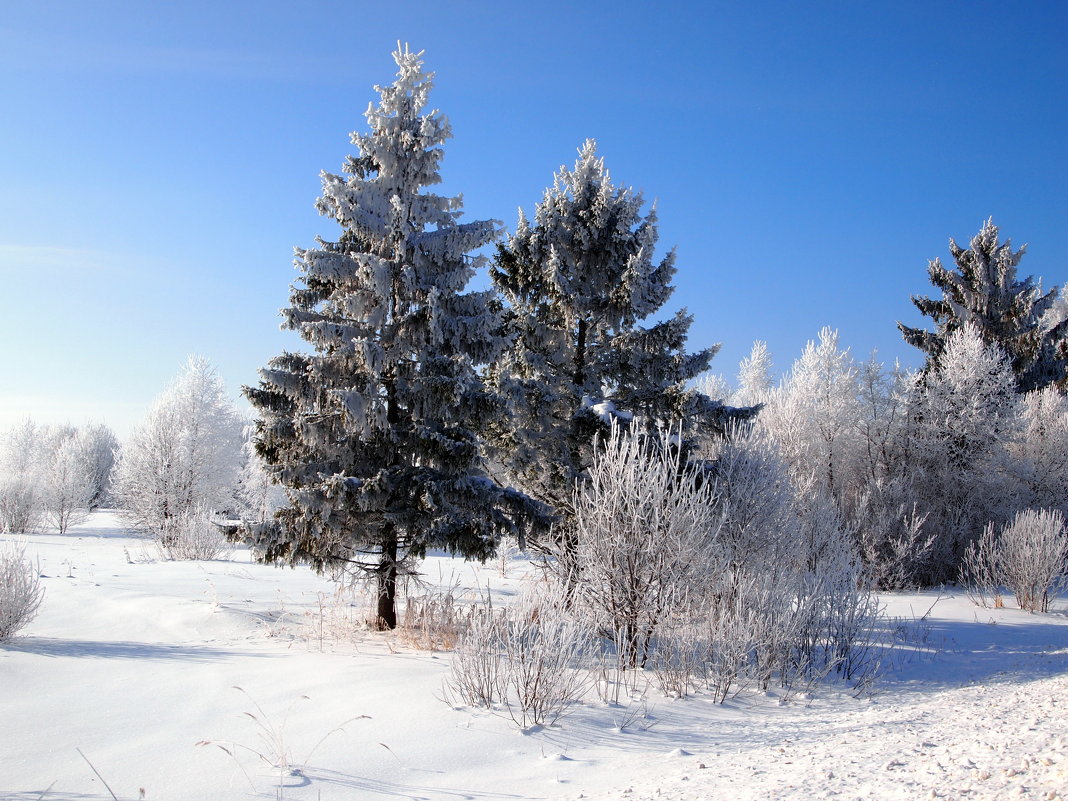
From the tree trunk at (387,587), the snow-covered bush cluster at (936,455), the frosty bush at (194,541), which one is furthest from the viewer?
the snow-covered bush cluster at (936,455)

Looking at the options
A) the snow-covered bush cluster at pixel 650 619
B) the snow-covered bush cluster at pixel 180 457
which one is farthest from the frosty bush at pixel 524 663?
the snow-covered bush cluster at pixel 180 457

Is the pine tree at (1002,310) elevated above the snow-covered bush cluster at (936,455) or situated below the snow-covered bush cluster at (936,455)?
above

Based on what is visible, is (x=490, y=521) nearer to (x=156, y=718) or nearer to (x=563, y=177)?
(x=156, y=718)

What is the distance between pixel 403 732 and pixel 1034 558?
51.1ft

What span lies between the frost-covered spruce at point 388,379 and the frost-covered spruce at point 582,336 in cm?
250

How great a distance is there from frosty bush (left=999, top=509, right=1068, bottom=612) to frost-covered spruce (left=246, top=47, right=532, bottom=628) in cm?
1247

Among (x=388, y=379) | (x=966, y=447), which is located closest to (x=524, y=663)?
(x=388, y=379)

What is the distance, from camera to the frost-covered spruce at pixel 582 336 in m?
12.1

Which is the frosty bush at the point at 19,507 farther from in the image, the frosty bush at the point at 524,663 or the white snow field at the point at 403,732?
the frosty bush at the point at 524,663

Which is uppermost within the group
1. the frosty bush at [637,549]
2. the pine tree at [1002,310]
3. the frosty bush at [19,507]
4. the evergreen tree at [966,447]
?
the pine tree at [1002,310]

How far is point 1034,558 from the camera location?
1475cm

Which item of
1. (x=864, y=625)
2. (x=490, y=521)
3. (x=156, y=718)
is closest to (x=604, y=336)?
(x=490, y=521)

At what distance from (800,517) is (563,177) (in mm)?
8827

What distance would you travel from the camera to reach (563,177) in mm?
13812
